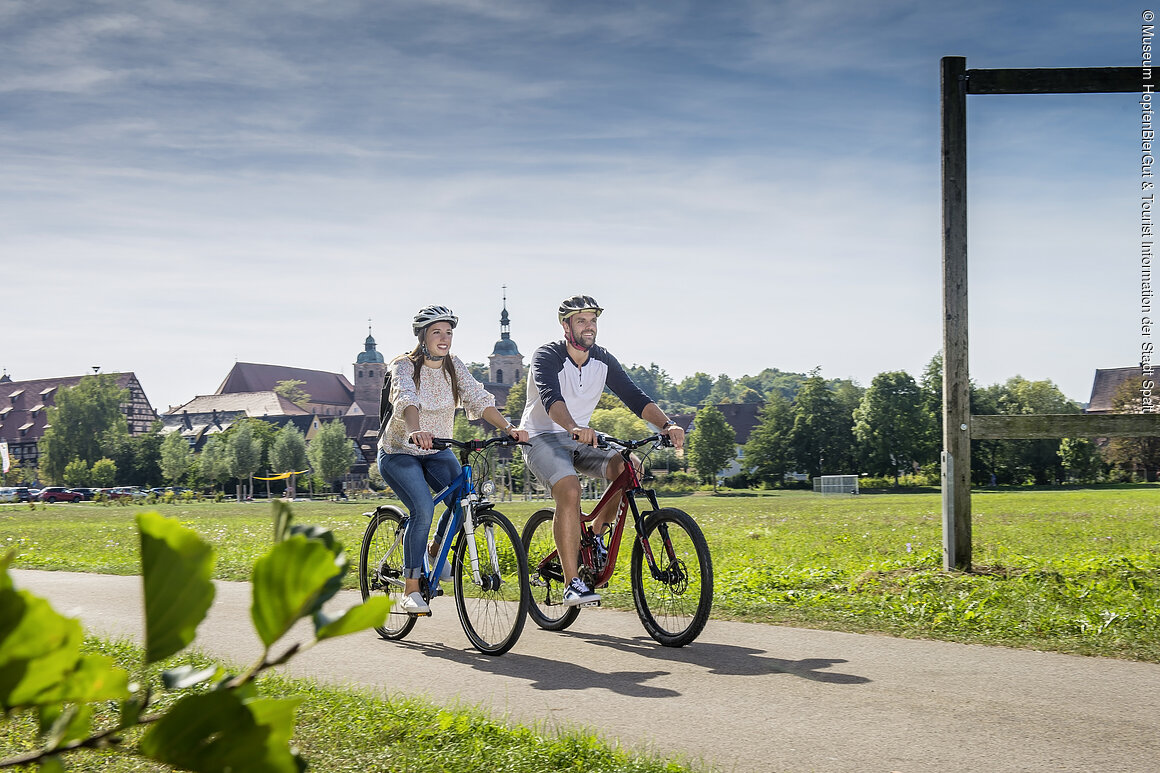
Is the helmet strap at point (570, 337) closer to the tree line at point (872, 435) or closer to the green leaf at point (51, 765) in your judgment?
the green leaf at point (51, 765)

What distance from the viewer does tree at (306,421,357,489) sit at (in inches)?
3359

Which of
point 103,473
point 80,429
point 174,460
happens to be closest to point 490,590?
point 174,460

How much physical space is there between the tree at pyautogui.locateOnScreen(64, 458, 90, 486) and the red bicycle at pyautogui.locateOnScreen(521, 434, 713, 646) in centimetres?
9864

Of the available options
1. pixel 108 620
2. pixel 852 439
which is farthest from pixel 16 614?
pixel 852 439

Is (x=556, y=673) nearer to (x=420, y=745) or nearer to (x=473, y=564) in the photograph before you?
(x=473, y=564)

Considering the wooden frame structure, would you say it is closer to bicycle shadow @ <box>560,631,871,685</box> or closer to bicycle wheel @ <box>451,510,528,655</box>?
bicycle shadow @ <box>560,631,871,685</box>

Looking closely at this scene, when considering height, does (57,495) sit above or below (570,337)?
below

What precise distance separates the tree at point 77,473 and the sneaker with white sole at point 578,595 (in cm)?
9927

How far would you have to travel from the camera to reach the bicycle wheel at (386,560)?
24.1 feet

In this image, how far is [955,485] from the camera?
Answer: 8.55 meters

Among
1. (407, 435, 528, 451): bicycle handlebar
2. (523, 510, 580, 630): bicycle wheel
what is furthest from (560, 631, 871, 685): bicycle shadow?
(407, 435, 528, 451): bicycle handlebar

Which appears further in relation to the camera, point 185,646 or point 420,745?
point 420,745

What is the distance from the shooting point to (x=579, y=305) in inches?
286

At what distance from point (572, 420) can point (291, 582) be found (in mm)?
6238
